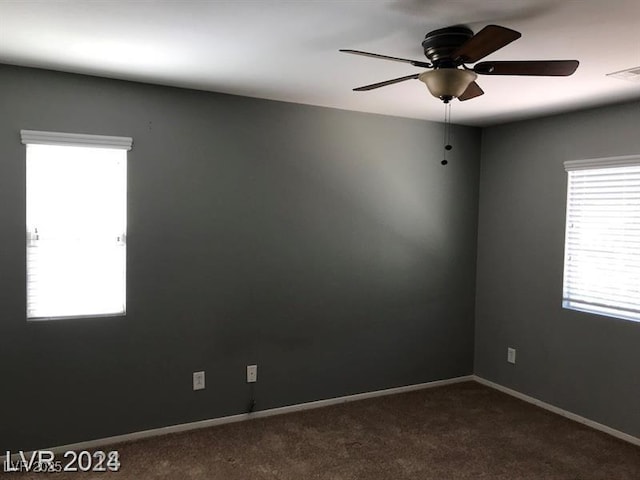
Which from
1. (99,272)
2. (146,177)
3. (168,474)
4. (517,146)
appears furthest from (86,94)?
(517,146)

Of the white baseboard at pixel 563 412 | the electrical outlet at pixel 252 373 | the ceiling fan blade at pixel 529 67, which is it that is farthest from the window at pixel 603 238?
the electrical outlet at pixel 252 373

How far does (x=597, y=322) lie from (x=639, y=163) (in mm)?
1125

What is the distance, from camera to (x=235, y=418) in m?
3.46

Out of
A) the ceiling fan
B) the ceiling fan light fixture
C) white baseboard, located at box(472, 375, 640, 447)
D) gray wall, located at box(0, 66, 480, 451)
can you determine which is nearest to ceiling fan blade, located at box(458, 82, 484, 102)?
the ceiling fan

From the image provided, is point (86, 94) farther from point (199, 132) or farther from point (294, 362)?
point (294, 362)

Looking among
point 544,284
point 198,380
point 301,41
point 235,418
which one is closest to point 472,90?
point 301,41

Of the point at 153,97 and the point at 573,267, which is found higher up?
the point at 153,97

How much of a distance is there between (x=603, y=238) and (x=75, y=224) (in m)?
3.49

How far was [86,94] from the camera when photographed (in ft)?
9.66

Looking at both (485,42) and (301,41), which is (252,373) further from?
(485,42)

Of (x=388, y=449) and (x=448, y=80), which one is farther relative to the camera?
(x=388, y=449)

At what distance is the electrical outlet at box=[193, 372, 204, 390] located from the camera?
332 cm

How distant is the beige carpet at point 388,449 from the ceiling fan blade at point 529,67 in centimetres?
218

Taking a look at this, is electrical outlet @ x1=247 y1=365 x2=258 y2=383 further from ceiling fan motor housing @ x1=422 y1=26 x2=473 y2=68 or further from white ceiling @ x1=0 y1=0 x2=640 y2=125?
ceiling fan motor housing @ x1=422 y1=26 x2=473 y2=68
